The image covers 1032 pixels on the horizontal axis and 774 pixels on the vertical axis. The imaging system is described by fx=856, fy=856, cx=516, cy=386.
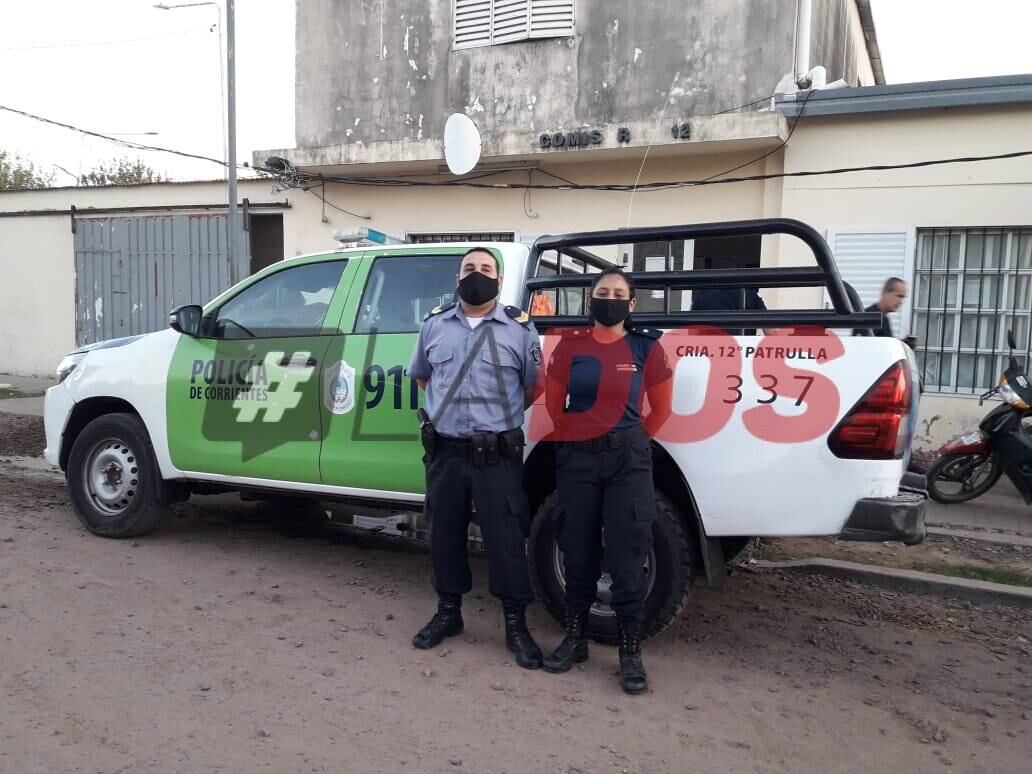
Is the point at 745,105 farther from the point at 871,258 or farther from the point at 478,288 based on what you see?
the point at 478,288

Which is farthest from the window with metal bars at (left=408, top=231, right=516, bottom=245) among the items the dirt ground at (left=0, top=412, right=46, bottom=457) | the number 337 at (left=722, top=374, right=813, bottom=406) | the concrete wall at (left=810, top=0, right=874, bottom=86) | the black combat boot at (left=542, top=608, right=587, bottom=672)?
the black combat boot at (left=542, top=608, right=587, bottom=672)

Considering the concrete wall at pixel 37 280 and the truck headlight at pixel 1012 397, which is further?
the concrete wall at pixel 37 280

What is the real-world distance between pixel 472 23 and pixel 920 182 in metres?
5.71

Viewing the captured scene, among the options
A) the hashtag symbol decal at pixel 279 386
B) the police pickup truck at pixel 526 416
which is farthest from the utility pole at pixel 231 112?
the hashtag symbol decal at pixel 279 386

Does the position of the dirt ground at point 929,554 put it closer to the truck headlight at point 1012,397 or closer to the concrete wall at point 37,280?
the truck headlight at point 1012,397

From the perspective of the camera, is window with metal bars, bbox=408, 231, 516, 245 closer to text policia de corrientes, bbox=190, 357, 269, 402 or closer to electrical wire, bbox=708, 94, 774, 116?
electrical wire, bbox=708, 94, 774, 116

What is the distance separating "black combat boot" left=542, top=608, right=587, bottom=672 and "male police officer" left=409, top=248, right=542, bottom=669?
0.09 meters

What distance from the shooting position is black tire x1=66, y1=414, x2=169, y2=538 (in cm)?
530

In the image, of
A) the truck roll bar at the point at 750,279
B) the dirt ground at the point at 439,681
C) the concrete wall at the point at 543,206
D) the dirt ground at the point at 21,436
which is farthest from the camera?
the concrete wall at the point at 543,206

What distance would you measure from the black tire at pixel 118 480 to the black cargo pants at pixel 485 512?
7.68 feet

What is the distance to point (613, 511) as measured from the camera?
3506 mm

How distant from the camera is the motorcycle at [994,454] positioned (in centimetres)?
644

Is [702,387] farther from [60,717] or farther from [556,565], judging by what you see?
[60,717]

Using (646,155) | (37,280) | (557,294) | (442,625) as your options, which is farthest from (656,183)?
(37,280)
